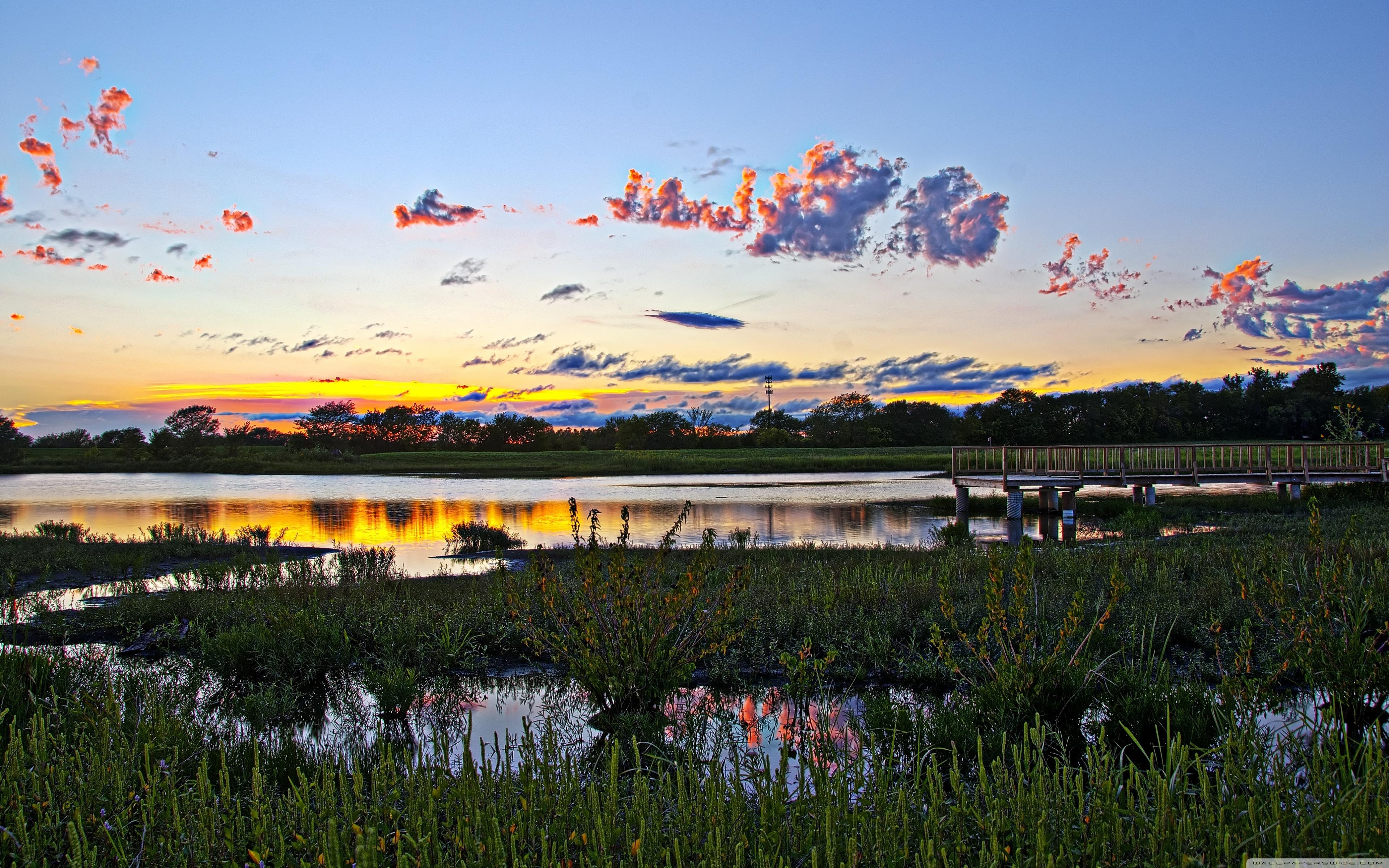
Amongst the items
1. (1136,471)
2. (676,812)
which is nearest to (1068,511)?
(1136,471)

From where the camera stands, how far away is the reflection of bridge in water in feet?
89.9

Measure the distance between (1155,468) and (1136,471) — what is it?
1.14 m

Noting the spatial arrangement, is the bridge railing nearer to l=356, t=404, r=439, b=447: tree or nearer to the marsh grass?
the marsh grass

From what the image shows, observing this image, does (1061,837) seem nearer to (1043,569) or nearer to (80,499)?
(1043,569)

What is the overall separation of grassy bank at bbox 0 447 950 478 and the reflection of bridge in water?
3771 cm

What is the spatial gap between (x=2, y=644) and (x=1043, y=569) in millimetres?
12724

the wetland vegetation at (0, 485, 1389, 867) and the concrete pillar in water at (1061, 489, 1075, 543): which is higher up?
the wetland vegetation at (0, 485, 1389, 867)

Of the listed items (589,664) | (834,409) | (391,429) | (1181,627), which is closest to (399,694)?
(589,664)

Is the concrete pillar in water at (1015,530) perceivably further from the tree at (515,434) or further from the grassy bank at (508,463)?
the tree at (515,434)

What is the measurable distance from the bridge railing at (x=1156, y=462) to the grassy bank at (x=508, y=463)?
123 ft

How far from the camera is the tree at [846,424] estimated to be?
379ft

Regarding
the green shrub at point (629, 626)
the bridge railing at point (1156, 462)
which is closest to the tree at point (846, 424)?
the bridge railing at point (1156, 462)

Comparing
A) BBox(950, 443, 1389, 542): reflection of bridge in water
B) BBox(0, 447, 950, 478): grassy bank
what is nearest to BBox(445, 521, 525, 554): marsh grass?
BBox(950, 443, 1389, 542): reflection of bridge in water

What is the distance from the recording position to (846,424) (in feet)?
400
